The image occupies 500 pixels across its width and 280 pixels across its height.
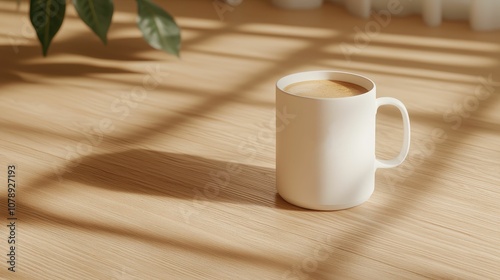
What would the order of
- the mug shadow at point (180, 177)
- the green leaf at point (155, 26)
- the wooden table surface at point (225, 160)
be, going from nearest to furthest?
the green leaf at point (155, 26) < the wooden table surface at point (225, 160) < the mug shadow at point (180, 177)

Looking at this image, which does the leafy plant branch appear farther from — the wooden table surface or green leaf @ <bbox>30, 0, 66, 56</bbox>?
the wooden table surface

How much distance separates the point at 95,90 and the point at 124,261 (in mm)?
686

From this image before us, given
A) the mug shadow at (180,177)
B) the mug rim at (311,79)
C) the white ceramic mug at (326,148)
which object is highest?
the mug rim at (311,79)

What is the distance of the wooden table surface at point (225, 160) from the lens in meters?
0.89

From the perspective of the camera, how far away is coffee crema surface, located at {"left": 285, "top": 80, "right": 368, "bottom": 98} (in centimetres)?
97

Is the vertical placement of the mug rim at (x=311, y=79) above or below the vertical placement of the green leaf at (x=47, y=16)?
below

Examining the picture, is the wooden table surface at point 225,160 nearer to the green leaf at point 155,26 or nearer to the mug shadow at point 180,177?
the mug shadow at point 180,177

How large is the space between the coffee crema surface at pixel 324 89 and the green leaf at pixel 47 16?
0.55 meters

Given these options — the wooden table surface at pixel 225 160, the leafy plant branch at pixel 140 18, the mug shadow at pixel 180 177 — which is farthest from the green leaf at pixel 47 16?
the mug shadow at pixel 180 177

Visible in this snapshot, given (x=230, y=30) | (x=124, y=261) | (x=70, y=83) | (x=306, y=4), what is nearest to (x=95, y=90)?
(x=70, y=83)

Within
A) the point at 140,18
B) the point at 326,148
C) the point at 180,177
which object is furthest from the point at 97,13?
the point at 180,177

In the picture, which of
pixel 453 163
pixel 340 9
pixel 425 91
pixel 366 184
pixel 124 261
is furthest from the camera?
pixel 340 9

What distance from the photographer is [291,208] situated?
1005mm

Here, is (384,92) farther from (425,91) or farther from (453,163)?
(453,163)
